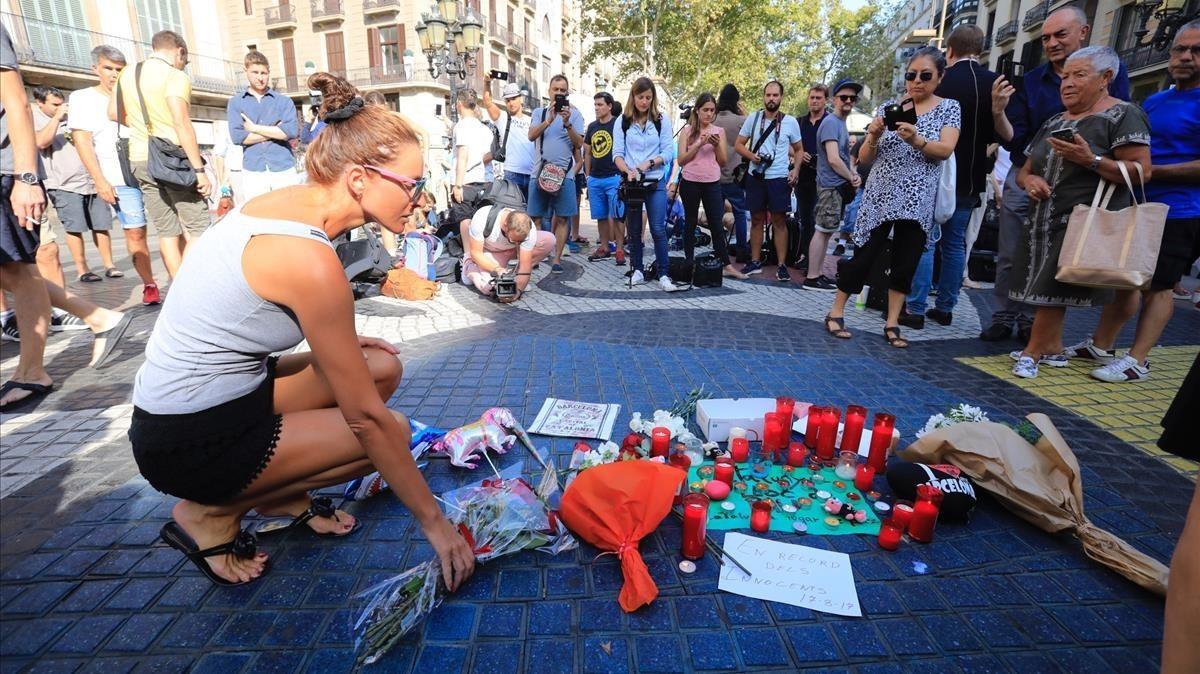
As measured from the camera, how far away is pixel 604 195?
727cm

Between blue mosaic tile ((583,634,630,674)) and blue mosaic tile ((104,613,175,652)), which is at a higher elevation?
blue mosaic tile ((583,634,630,674))

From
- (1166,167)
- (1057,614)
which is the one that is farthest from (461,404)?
(1166,167)

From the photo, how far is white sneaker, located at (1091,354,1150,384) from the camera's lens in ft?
12.4

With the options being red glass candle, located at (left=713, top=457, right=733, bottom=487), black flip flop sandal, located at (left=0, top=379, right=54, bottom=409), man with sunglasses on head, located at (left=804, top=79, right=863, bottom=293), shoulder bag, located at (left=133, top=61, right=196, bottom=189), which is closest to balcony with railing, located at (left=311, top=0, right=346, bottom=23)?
shoulder bag, located at (left=133, top=61, right=196, bottom=189)

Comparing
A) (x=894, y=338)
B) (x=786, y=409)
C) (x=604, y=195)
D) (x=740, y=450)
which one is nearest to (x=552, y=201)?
(x=604, y=195)

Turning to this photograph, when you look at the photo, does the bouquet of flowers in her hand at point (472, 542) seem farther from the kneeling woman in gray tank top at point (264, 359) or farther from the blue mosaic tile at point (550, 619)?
the blue mosaic tile at point (550, 619)

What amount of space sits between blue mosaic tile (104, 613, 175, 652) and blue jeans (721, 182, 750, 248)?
7.39 meters

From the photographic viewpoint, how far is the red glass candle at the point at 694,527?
79.7 inches

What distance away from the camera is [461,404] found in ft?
11.1

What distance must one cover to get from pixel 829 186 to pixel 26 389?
678 cm

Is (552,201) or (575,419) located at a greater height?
(552,201)

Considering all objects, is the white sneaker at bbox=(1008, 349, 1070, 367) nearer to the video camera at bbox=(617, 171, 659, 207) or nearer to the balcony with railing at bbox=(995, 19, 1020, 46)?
the video camera at bbox=(617, 171, 659, 207)

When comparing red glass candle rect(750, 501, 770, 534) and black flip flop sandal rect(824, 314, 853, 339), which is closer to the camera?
red glass candle rect(750, 501, 770, 534)

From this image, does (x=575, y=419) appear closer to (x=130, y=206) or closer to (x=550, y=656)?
(x=550, y=656)
